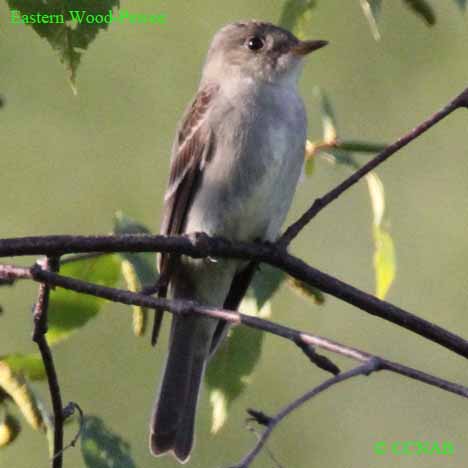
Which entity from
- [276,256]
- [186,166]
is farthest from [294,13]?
[186,166]

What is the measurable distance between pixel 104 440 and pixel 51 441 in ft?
0.31

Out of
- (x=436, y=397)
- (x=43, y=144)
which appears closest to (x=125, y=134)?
(x=43, y=144)

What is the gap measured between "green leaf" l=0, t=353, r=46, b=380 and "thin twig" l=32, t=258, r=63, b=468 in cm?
22

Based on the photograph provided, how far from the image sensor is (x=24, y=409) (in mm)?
2326

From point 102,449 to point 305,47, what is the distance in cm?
188

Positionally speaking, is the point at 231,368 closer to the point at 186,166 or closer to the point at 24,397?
the point at 24,397

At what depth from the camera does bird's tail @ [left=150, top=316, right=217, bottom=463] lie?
3.43 metres

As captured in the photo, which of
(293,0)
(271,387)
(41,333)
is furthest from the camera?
(271,387)

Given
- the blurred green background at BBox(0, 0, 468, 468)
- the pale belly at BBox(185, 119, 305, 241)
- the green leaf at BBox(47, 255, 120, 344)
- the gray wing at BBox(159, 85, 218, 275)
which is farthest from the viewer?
the blurred green background at BBox(0, 0, 468, 468)

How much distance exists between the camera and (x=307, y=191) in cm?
700

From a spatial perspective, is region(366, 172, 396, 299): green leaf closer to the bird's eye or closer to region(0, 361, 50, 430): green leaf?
region(0, 361, 50, 430): green leaf

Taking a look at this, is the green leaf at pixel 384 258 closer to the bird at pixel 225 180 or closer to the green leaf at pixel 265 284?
the green leaf at pixel 265 284

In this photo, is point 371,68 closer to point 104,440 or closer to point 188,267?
point 188,267

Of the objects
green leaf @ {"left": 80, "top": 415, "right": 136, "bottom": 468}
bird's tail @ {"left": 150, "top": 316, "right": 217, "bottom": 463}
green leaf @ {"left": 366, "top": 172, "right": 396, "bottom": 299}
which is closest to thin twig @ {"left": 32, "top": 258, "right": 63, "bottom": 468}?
green leaf @ {"left": 80, "top": 415, "right": 136, "bottom": 468}
